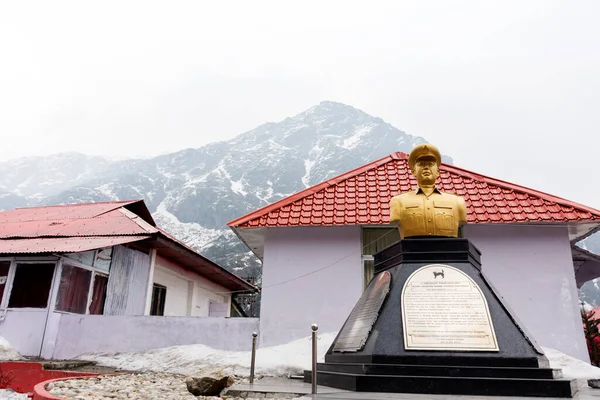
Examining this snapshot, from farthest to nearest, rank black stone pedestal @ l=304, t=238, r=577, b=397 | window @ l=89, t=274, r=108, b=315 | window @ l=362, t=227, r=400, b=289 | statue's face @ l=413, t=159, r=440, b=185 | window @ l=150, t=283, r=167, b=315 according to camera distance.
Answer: window @ l=150, t=283, r=167, b=315 → window @ l=89, t=274, r=108, b=315 → window @ l=362, t=227, r=400, b=289 → statue's face @ l=413, t=159, r=440, b=185 → black stone pedestal @ l=304, t=238, r=577, b=397

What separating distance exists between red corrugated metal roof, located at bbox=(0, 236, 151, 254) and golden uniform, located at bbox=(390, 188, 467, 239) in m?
6.67

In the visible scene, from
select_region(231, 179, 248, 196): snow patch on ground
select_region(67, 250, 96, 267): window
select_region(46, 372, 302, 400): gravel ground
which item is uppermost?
select_region(231, 179, 248, 196): snow patch on ground

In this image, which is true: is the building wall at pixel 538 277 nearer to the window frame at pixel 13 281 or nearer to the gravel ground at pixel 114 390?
the gravel ground at pixel 114 390

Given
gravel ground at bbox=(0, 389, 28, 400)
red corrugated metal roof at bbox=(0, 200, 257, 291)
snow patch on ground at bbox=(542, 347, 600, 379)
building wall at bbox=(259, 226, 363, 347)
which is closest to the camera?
gravel ground at bbox=(0, 389, 28, 400)

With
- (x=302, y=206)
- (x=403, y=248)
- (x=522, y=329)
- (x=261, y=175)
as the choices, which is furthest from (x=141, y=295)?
(x=261, y=175)

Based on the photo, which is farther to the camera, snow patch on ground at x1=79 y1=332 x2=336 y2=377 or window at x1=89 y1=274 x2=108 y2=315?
window at x1=89 y1=274 x2=108 y2=315

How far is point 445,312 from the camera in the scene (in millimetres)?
4500

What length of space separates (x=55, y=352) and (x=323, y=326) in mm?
5628

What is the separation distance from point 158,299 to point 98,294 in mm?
3124

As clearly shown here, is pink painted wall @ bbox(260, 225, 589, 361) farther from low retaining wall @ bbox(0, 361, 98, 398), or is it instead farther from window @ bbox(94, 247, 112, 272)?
window @ bbox(94, 247, 112, 272)

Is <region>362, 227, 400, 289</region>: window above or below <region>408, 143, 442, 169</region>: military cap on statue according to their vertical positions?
below

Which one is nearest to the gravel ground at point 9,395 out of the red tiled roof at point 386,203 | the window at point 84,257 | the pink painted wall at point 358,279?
the pink painted wall at point 358,279

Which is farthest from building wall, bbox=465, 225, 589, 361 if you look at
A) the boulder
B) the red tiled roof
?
the boulder

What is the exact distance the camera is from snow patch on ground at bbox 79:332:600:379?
24.2 ft
